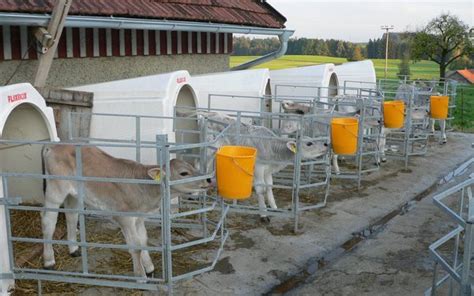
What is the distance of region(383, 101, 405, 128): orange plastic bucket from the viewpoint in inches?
408

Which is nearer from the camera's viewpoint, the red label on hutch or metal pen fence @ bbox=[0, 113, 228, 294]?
metal pen fence @ bbox=[0, 113, 228, 294]

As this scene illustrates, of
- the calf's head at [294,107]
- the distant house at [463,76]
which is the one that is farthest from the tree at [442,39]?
the calf's head at [294,107]

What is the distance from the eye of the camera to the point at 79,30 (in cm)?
875

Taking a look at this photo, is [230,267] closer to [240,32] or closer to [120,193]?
[120,193]

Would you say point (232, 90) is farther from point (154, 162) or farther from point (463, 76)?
point (463, 76)

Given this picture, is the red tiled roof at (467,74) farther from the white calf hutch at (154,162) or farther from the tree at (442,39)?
the white calf hutch at (154,162)

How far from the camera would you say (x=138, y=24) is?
8.96 m

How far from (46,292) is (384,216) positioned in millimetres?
5143

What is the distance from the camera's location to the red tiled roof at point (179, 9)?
296 inches

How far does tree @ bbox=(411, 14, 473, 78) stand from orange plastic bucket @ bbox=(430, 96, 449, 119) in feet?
51.6

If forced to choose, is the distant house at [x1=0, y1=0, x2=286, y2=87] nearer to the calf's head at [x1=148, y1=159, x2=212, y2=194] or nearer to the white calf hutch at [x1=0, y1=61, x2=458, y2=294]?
the white calf hutch at [x1=0, y1=61, x2=458, y2=294]

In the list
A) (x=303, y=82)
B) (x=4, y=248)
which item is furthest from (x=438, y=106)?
(x=4, y=248)

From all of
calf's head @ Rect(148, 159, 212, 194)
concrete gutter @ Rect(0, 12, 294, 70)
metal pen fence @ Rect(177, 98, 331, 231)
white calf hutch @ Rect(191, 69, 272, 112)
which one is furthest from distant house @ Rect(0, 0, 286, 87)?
calf's head @ Rect(148, 159, 212, 194)

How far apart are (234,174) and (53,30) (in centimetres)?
342
